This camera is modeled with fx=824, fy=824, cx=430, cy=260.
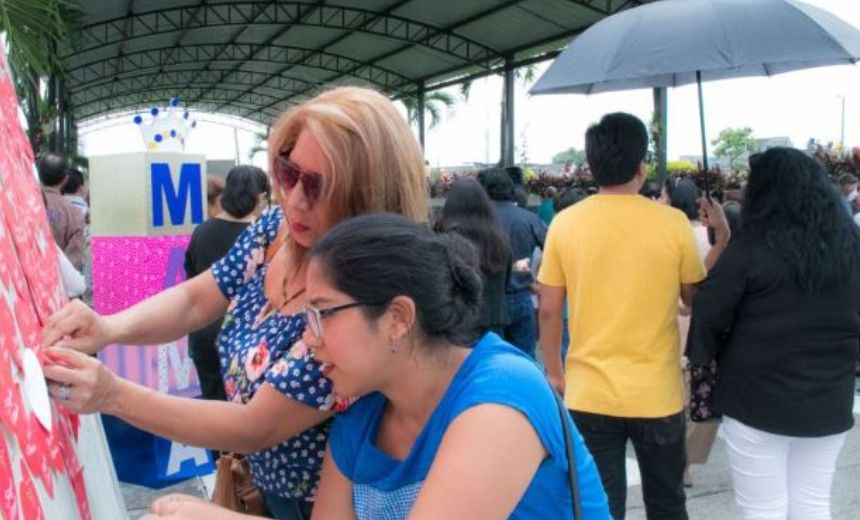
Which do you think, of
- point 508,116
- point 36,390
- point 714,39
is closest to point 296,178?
point 36,390

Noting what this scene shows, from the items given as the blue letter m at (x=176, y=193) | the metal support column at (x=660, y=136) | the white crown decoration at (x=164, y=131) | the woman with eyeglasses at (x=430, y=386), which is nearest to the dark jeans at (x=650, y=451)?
the woman with eyeglasses at (x=430, y=386)

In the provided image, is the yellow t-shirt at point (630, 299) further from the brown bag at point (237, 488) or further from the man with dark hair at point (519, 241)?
the man with dark hair at point (519, 241)

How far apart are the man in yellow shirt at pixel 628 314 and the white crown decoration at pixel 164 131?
3.20 m

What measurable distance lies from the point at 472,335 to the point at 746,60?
2.33m

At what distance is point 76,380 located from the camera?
116 cm

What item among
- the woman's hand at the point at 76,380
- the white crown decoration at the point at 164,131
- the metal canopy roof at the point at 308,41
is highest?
the metal canopy roof at the point at 308,41

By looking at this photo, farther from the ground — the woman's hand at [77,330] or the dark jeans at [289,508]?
the woman's hand at [77,330]

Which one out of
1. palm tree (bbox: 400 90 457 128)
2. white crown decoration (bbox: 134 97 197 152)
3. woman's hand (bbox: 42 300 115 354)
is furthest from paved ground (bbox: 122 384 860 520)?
palm tree (bbox: 400 90 457 128)

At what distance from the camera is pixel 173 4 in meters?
18.3

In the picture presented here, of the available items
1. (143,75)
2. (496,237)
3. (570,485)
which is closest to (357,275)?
(570,485)

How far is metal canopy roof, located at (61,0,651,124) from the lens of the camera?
16938mm

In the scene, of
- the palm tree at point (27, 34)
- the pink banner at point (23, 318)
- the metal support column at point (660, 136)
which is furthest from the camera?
the metal support column at point (660, 136)

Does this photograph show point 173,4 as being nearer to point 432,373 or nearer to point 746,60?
point 746,60

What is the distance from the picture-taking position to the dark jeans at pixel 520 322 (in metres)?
5.02
